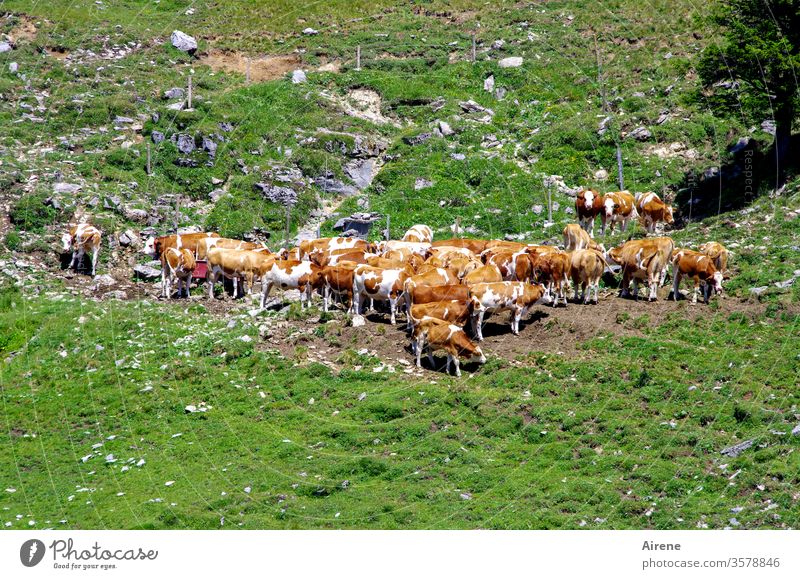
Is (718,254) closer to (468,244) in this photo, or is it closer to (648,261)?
(648,261)

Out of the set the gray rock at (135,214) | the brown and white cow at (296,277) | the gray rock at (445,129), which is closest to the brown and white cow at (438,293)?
the brown and white cow at (296,277)

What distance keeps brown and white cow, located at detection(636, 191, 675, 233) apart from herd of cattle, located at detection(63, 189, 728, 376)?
0.13 ft

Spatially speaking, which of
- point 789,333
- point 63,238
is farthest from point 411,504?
point 63,238

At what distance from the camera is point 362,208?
46312 mm

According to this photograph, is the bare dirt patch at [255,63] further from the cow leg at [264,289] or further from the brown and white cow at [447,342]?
the brown and white cow at [447,342]

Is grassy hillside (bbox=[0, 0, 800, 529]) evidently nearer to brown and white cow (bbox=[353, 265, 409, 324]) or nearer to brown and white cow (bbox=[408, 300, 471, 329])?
brown and white cow (bbox=[353, 265, 409, 324])

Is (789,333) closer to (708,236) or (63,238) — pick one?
(708,236)

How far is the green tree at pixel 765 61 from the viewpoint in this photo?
3928cm

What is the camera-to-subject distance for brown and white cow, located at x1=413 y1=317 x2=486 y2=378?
27750mm

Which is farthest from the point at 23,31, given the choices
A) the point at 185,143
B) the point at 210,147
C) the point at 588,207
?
the point at 588,207

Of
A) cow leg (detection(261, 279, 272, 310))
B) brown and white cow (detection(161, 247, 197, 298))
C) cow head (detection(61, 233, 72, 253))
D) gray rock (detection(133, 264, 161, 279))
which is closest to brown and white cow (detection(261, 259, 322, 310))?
cow leg (detection(261, 279, 272, 310))

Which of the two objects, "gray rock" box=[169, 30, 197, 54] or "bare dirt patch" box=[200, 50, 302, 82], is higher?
"gray rock" box=[169, 30, 197, 54]

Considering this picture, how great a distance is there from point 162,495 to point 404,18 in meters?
47.6

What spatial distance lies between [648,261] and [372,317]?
8872 millimetres
